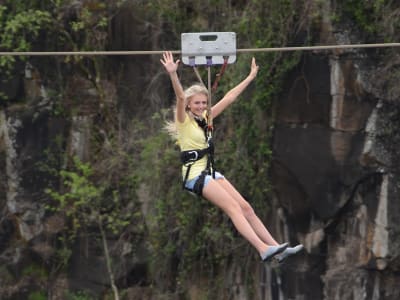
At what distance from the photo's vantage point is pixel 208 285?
14.9 meters

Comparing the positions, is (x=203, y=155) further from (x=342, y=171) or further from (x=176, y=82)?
(x=342, y=171)

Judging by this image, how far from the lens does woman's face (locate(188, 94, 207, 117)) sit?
332 inches

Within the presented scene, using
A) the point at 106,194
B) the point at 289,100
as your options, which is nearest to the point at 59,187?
the point at 106,194

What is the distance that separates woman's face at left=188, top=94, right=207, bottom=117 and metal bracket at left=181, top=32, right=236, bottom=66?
0.88 feet

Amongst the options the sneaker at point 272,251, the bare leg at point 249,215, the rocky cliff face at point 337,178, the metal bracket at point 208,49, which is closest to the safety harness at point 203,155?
the bare leg at point 249,215

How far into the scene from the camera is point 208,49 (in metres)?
8.52

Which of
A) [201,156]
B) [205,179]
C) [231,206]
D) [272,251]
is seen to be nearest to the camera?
[272,251]

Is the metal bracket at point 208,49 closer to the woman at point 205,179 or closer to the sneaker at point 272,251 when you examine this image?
the woman at point 205,179

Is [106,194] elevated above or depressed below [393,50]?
below

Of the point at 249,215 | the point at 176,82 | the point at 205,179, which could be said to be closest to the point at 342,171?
Answer: the point at 249,215

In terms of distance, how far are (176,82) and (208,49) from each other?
58 cm

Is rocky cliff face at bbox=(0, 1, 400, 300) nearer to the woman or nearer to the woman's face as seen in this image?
the woman

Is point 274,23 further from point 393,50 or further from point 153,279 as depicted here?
point 153,279

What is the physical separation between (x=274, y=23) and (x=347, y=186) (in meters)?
2.19
